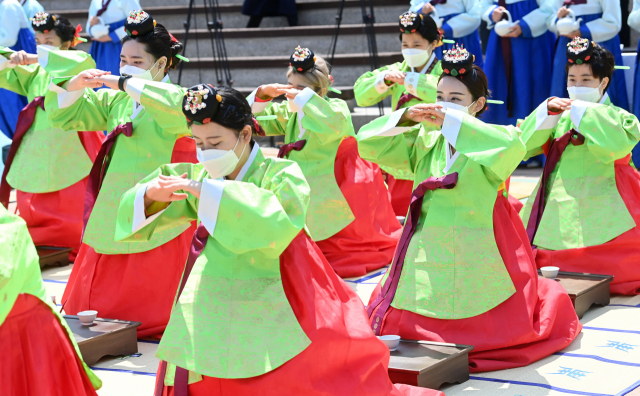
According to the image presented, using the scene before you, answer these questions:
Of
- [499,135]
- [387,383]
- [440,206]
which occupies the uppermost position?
[499,135]

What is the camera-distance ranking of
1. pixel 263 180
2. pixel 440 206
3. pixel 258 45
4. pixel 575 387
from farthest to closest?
1. pixel 258 45
2. pixel 440 206
3. pixel 575 387
4. pixel 263 180

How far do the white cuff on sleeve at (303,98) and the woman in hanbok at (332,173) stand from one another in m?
0.09

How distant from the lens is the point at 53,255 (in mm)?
4754

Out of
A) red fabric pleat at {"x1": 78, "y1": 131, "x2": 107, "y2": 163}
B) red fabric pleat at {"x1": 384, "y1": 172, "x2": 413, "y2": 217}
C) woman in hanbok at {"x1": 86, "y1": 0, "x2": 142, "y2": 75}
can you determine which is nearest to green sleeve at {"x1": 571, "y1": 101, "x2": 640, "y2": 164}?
red fabric pleat at {"x1": 384, "y1": 172, "x2": 413, "y2": 217}

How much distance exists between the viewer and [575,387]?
9.45 ft

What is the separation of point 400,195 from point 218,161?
2957 mm

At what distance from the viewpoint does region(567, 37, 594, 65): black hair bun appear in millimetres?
3912

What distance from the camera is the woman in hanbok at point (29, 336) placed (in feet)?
6.74

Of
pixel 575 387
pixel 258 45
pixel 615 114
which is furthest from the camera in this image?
pixel 258 45

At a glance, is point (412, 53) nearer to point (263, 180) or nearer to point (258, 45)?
point (263, 180)

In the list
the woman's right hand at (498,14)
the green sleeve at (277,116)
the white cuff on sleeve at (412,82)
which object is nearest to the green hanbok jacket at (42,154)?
the green sleeve at (277,116)

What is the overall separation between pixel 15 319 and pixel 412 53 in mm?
3108

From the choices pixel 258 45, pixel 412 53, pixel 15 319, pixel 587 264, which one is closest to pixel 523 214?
pixel 587 264

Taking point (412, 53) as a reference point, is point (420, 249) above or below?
Answer: below
